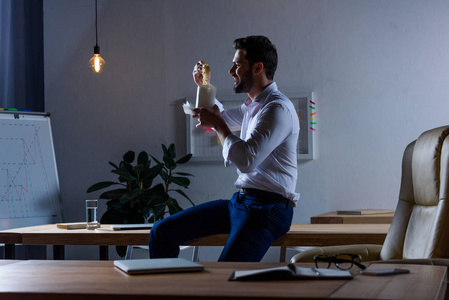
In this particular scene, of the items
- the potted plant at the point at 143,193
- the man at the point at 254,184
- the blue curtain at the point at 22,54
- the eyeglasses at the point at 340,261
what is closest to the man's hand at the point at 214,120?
the man at the point at 254,184

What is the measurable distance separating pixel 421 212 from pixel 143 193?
7.39ft

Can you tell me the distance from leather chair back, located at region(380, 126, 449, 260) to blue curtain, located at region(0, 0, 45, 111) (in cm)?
321

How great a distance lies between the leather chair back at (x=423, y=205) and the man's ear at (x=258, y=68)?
0.73 m

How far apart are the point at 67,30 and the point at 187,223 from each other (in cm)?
278

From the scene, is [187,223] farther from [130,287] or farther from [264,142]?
[130,287]

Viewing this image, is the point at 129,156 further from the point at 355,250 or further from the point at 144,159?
the point at 355,250

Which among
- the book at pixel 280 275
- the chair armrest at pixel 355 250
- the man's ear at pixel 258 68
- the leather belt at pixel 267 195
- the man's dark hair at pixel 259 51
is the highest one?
the man's dark hair at pixel 259 51

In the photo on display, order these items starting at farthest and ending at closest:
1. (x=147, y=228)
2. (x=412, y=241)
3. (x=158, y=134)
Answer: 1. (x=158, y=134)
2. (x=147, y=228)
3. (x=412, y=241)

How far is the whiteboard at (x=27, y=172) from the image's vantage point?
3.79 metres

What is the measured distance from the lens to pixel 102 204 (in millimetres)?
4402

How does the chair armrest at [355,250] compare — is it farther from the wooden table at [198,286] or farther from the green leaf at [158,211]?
the green leaf at [158,211]

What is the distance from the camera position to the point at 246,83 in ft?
8.18

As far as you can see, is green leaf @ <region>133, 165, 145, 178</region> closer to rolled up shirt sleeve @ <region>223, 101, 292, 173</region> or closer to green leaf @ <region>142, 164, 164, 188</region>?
green leaf @ <region>142, 164, 164, 188</region>

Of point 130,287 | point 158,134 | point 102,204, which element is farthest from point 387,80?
point 130,287
